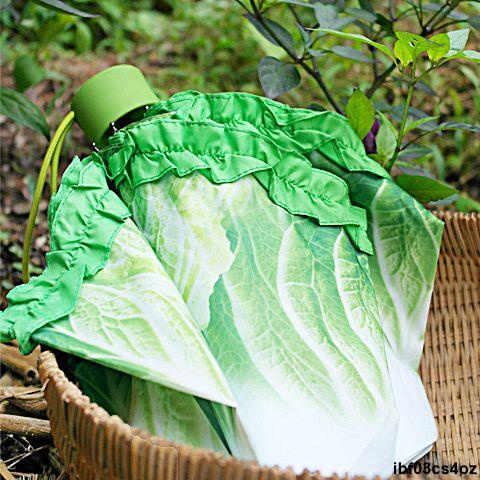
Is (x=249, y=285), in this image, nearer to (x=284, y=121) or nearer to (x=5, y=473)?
(x=284, y=121)

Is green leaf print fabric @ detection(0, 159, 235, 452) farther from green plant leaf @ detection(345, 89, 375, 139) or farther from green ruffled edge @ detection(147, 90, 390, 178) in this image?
green plant leaf @ detection(345, 89, 375, 139)

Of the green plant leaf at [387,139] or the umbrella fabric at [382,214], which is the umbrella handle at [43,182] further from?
the green plant leaf at [387,139]

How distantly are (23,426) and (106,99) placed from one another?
18.7 inches

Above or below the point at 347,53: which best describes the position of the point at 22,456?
below

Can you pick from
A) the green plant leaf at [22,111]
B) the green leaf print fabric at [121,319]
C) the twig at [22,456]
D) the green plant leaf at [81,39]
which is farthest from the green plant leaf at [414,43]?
the green plant leaf at [81,39]

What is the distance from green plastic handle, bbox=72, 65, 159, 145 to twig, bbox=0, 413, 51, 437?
0.41m

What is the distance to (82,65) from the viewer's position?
205 cm

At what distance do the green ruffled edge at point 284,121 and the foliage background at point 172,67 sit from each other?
0.67 m

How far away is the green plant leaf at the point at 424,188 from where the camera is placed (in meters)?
1.00

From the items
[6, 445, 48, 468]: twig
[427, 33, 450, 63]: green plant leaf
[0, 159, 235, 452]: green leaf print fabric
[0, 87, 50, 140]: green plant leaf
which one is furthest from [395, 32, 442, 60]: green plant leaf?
[6, 445, 48, 468]: twig

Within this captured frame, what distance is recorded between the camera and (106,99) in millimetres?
894

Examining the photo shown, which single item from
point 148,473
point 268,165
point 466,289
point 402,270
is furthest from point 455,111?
point 148,473

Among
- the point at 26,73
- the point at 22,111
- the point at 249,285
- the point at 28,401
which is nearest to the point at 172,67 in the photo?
the point at 26,73

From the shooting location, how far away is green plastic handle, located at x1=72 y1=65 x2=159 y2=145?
0.89 m
